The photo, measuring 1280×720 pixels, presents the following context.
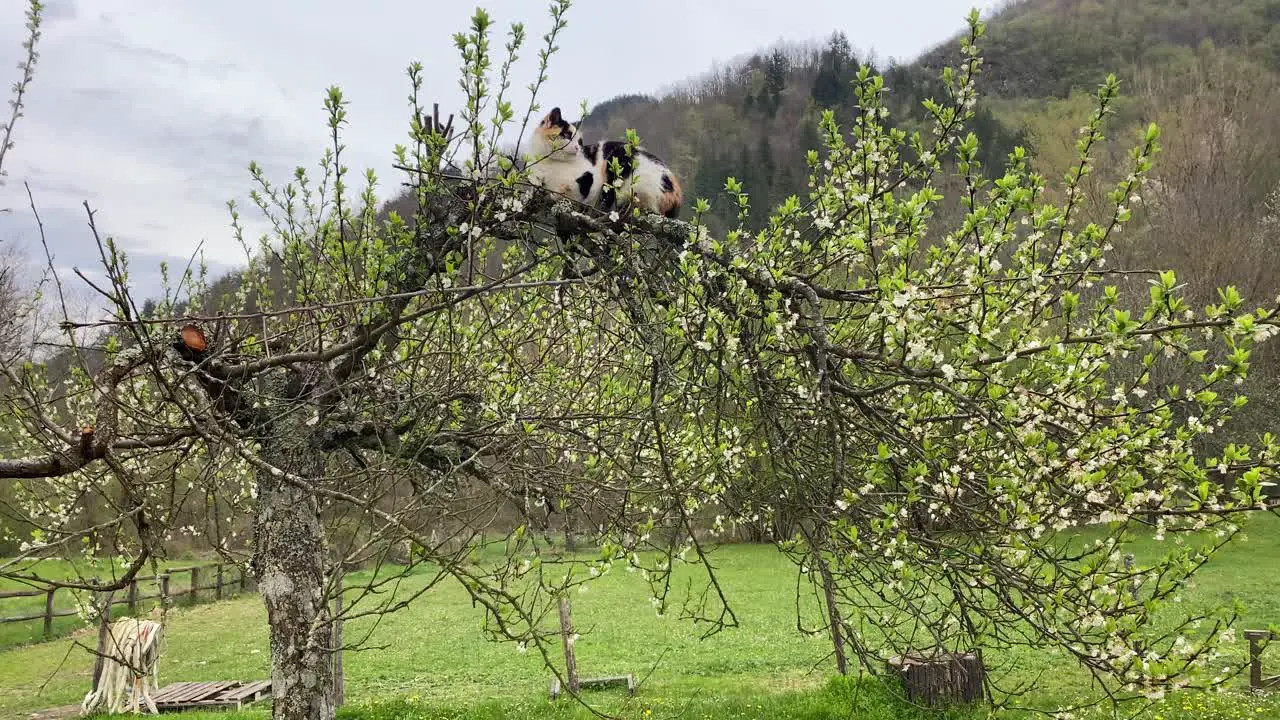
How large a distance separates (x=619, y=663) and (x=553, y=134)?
1252 cm

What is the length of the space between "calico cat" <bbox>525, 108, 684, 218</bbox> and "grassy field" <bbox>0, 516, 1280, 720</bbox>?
5.23 metres

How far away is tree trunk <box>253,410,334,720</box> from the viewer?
15.4 feet

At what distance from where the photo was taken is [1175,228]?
26359 mm

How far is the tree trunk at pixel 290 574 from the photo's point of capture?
15.4ft

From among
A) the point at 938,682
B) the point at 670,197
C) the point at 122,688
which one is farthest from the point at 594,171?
the point at 122,688

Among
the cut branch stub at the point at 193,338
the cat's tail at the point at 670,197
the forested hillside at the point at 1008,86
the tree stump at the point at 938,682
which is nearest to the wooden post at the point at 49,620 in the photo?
the cut branch stub at the point at 193,338

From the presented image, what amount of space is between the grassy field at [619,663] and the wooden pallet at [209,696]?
60.0 inches

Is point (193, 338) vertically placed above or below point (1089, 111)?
below

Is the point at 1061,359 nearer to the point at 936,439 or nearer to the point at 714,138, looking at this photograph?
the point at 936,439

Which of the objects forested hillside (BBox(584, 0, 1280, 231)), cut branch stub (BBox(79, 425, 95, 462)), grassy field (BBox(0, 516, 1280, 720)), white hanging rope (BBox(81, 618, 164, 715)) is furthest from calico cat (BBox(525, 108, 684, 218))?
forested hillside (BBox(584, 0, 1280, 231))

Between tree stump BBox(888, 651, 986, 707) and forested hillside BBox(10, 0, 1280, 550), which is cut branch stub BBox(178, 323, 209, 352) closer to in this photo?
forested hillside BBox(10, 0, 1280, 550)

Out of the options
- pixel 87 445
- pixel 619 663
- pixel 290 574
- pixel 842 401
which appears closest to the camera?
pixel 87 445

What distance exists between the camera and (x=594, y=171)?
4535mm

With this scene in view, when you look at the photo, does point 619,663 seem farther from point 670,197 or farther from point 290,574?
point 670,197
